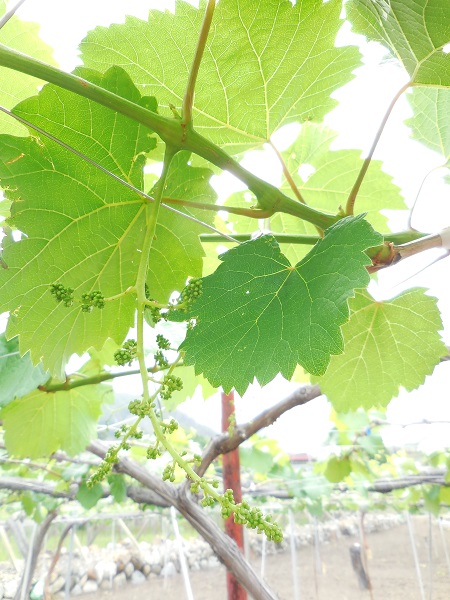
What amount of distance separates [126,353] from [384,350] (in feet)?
2.59

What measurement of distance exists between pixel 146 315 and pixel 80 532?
17943mm

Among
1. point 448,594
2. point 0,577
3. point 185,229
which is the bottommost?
point 448,594

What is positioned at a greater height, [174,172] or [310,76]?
[310,76]

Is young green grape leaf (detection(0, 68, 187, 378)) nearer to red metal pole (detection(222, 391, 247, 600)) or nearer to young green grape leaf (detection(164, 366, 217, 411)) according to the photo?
young green grape leaf (detection(164, 366, 217, 411))

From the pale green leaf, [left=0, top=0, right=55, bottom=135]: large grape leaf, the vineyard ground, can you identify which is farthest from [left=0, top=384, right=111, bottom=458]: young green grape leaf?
the vineyard ground

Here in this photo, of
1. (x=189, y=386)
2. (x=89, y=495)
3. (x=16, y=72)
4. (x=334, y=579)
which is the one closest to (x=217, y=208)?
(x=16, y=72)

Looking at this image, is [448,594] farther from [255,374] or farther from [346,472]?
[255,374]

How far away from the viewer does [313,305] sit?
2.55 feet

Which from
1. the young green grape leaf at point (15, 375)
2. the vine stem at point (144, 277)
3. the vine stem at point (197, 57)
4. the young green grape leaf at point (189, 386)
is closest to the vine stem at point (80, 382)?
the young green grape leaf at point (15, 375)

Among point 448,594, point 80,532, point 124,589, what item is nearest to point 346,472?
point 448,594

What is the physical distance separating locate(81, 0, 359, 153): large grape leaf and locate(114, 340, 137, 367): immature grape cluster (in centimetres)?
42

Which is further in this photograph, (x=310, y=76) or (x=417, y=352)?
(x=417, y=352)

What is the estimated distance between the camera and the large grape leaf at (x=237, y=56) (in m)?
0.82

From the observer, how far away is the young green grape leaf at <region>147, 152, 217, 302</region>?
34.7 inches
